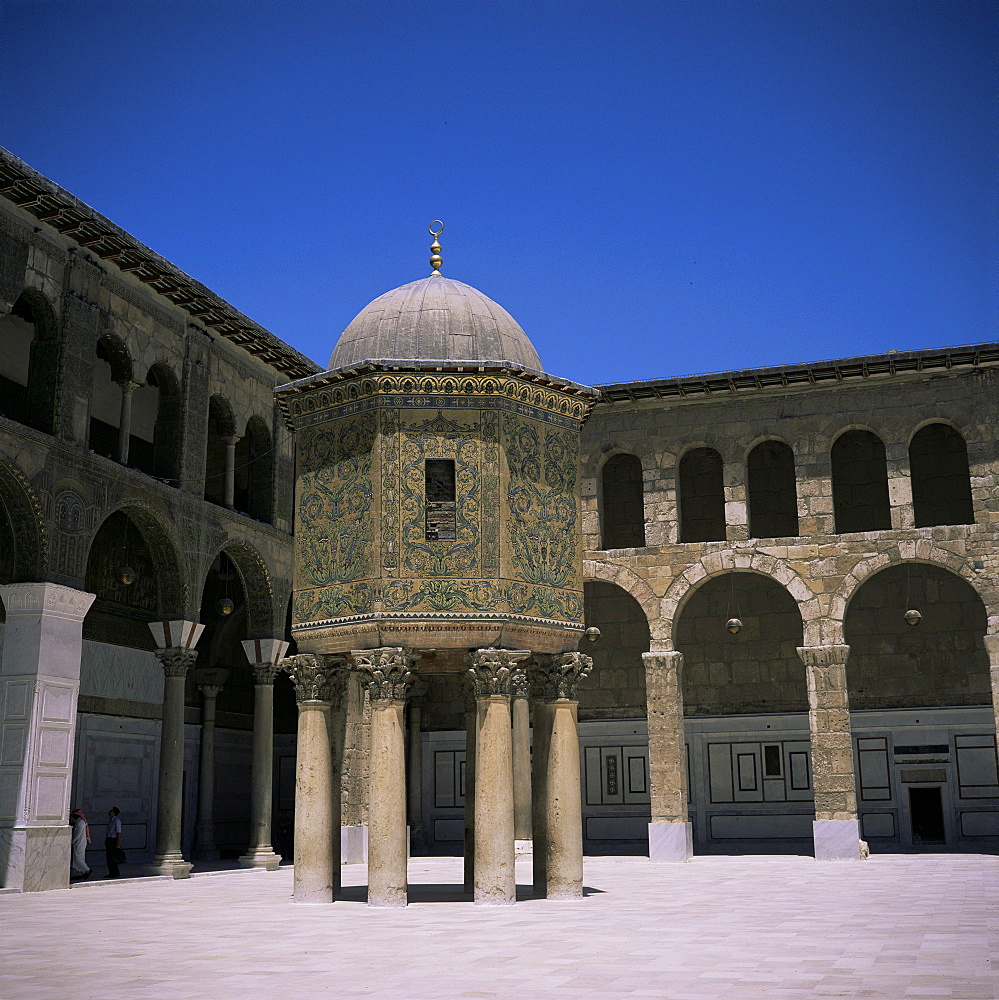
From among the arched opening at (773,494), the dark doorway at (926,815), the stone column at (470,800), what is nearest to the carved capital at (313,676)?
the stone column at (470,800)

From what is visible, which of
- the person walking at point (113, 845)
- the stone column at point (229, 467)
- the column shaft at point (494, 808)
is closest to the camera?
the column shaft at point (494, 808)

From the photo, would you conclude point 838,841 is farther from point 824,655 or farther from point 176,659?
point 176,659

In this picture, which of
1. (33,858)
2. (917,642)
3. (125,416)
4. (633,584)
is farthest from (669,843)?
(125,416)

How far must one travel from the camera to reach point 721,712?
82.6 feet

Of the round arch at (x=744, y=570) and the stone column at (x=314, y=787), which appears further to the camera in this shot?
the round arch at (x=744, y=570)

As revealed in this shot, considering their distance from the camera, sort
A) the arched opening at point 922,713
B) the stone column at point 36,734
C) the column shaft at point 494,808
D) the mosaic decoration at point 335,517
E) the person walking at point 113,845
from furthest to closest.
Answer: the arched opening at point 922,713, the person walking at point 113,845, the stone column at point 36,734, the mosaic decoration at point 335,517, the column shaft at point 494,808

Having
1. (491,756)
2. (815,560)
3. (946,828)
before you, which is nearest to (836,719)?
(815,560)

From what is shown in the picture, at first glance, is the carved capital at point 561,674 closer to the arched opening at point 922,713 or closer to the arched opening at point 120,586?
the arched opening at point 120,586

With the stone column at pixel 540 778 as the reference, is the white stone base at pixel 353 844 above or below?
below

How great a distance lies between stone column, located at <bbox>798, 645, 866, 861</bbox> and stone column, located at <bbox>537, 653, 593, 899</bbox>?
8.97 m

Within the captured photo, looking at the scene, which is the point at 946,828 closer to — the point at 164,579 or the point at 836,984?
the point at 164,579

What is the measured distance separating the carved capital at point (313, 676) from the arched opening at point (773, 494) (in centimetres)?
1424

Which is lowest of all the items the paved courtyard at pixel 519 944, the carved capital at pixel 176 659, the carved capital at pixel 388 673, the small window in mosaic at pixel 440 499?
the paved courtyard at pixel 519 944

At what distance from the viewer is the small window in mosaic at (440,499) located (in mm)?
12195
